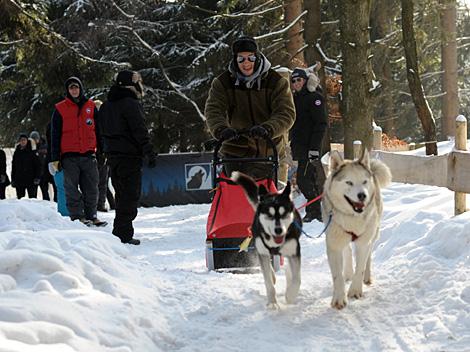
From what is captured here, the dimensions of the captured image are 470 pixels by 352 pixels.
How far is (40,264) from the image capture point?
4.20m

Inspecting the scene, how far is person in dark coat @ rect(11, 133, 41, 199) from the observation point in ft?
48.6

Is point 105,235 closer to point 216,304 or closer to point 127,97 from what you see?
point 216,304

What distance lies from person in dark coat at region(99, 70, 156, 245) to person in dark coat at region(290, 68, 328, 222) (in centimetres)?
240

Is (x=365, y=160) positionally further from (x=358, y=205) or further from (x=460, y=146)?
(x=460, y=146)

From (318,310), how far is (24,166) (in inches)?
464

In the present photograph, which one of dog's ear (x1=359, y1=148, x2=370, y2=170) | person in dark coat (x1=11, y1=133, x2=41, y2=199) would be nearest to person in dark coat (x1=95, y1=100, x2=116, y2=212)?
person in dark coat (x1=11, y1=133, x2=41, y2=199)

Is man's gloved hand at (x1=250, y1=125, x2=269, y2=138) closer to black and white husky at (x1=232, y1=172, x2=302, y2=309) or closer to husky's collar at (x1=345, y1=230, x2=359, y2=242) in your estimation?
black and white husky at (x1=232, y1=172, x2=302, y2=309)

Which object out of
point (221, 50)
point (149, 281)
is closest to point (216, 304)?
point (149, 281)

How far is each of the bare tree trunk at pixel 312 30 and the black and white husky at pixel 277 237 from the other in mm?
8977

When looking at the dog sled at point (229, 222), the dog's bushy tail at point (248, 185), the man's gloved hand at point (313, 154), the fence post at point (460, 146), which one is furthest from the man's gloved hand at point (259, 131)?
the man's gloved hand at point (313, 154)

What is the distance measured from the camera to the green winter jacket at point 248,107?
230 inches

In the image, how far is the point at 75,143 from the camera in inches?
346

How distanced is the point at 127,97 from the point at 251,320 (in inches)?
176

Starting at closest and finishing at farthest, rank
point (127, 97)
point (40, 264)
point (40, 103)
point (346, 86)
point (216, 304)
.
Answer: point (40, 264) → point (216, 304) → point (127, 97) → point (346, 86) → point (40, 103)
